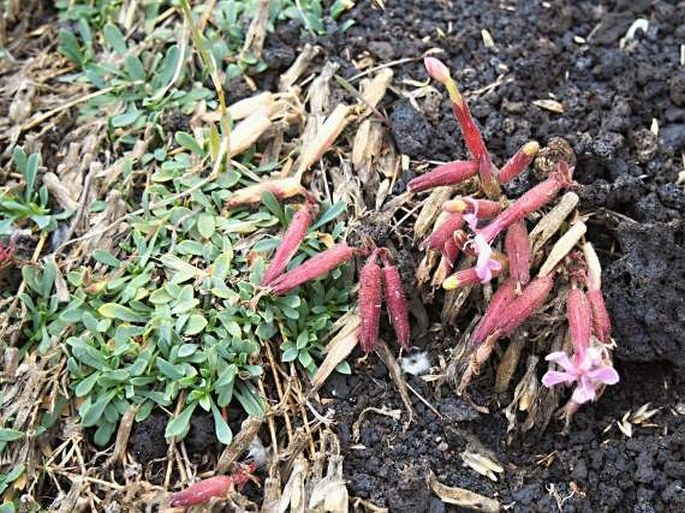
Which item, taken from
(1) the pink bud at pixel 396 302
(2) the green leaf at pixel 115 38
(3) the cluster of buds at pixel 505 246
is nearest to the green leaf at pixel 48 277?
(2) the green leaf at pixel 115 38

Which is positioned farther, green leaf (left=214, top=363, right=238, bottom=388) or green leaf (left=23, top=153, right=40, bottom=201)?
green leaf (left=23, top=153, right=40, bottom=201)

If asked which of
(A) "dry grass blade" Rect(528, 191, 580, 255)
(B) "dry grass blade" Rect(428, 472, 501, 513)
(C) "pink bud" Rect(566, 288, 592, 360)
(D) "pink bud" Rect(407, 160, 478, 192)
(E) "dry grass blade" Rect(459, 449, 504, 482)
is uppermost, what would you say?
(D) "pink bud" Rect(407, 160, 478, 192)

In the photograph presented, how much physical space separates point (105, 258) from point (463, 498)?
4.12ft

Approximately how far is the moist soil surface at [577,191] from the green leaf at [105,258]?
55 cm

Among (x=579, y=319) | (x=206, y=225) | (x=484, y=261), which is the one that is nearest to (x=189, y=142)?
(x=206, y=225)

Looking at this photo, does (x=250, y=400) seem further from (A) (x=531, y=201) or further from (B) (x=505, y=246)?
(A) (x=531, y=201)

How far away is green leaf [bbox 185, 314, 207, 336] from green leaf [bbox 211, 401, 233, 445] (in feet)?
0.73

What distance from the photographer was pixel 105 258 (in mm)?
2910

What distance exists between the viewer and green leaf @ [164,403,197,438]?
2.62 meters

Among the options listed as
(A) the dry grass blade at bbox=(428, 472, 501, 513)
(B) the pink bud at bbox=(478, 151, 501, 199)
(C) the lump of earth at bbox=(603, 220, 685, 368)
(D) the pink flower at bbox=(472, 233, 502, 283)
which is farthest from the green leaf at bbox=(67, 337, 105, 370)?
(C) the lump of earth at bbox=(603, 220, 685, 368)

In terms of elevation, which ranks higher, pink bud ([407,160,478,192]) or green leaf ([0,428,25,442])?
pink bud ([407,160,478,192])

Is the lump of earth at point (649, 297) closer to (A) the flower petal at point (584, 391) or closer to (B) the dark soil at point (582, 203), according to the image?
(B) the dark soil at point (582, 203)

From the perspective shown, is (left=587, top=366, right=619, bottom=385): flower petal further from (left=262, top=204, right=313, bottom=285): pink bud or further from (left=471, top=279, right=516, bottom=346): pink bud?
(left=262, top=204, right=313, bottom=285): pink bud

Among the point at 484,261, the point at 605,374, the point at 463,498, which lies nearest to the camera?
the point at 605,374
